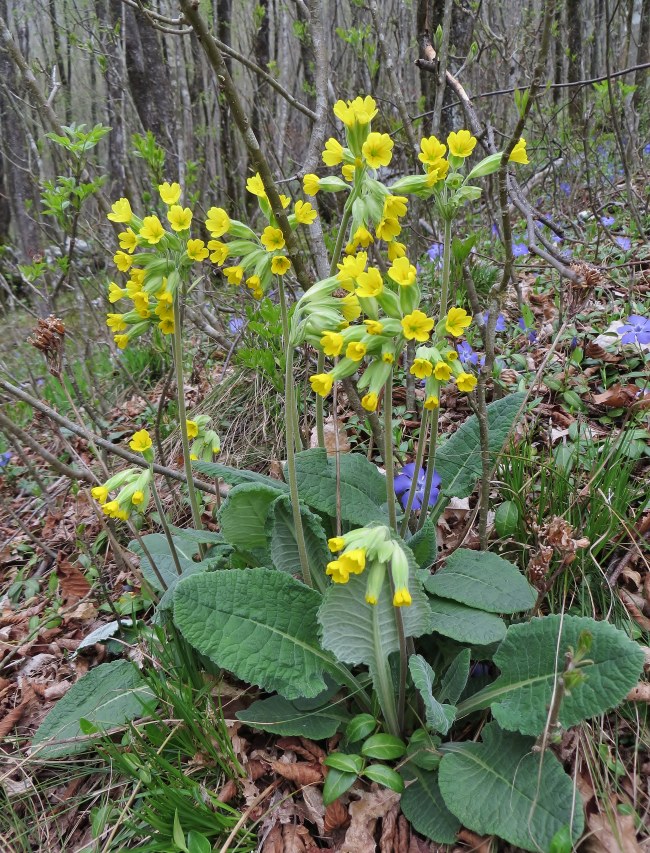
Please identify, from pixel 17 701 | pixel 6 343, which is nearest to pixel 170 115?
pixel 6 343

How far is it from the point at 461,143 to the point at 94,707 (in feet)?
6.62

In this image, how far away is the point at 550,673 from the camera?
63.7 inches

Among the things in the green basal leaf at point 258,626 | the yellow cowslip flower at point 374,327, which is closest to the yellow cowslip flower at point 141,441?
the green basal leaf at point 258,626

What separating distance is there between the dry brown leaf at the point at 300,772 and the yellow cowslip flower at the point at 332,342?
116 centimetres

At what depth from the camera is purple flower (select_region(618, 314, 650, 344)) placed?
281cm

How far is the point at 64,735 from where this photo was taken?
1896mm

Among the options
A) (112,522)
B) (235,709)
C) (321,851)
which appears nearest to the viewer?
(321,851)

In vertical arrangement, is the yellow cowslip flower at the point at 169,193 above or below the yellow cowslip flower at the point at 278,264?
above

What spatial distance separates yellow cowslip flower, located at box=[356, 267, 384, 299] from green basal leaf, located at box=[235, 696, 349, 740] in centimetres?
120

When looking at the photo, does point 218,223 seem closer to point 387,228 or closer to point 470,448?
point 387,228

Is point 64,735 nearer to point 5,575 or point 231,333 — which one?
point 5,575

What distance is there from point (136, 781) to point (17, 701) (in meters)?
0.86

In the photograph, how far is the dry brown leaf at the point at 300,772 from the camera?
1726mm

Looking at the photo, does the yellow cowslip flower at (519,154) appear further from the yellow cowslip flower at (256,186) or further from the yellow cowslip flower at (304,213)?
the yellow cowslip flower at (256,186)
